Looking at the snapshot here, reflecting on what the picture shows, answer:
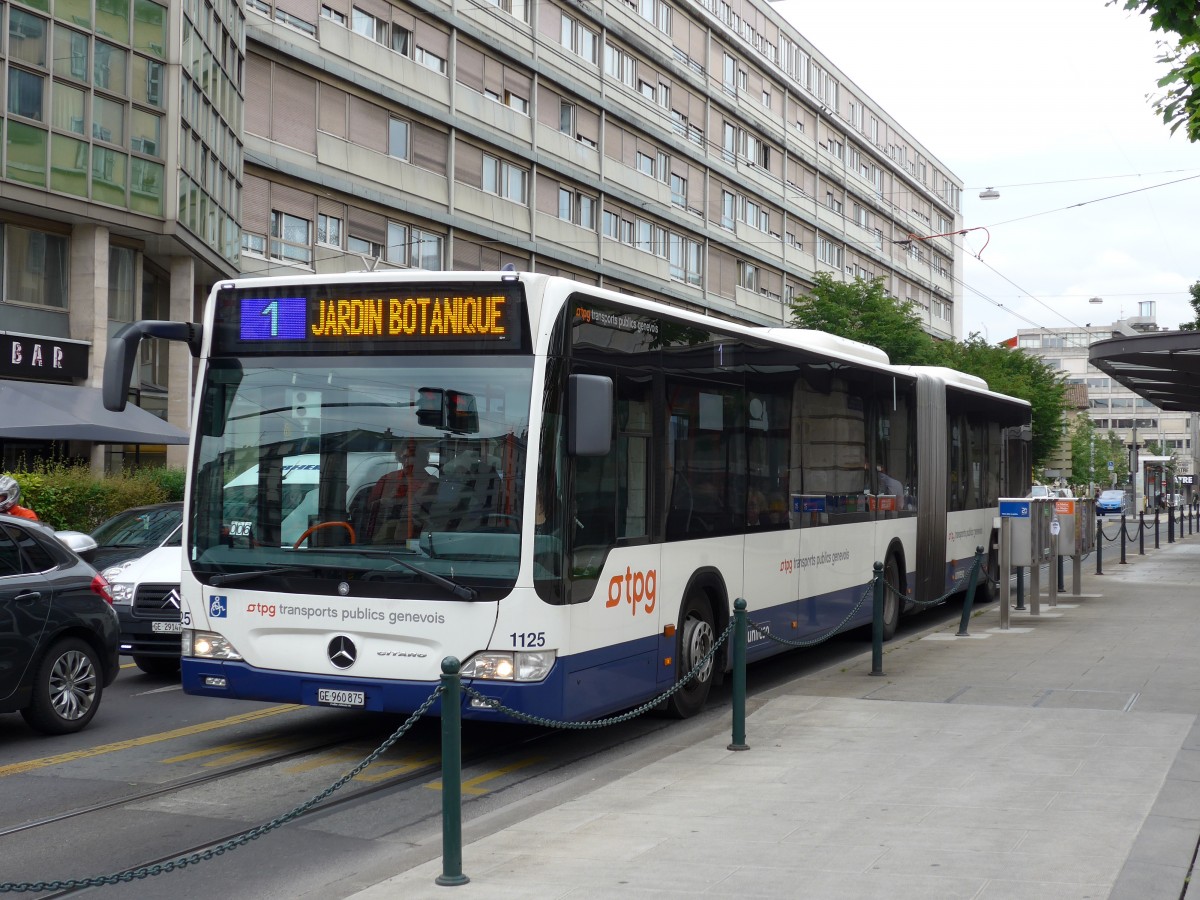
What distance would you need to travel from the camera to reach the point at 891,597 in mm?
15406

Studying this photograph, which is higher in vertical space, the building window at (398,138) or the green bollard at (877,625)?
the building window at (398,138)

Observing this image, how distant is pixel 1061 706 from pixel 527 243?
31593 millimetres

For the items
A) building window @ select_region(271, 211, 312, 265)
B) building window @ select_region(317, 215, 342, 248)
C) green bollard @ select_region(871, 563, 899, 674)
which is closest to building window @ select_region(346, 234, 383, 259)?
building window @ select_region(317, 215, 342, 248)

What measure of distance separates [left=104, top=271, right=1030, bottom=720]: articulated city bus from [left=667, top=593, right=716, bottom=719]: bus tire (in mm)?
41

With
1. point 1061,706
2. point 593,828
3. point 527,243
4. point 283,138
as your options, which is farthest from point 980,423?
point 527,243

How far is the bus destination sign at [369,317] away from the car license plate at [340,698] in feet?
6.62

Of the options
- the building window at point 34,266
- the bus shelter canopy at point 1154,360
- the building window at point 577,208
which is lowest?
the bus shelter canopy at point 1154,360

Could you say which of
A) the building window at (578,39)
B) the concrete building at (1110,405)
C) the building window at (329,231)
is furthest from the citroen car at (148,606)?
the concrete building at (1110,405)

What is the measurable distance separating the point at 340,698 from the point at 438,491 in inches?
53.6

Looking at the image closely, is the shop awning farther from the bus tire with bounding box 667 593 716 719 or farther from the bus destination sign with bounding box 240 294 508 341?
the bus tire with bounding box 667 593 716 719

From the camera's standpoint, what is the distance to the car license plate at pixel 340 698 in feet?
26.6

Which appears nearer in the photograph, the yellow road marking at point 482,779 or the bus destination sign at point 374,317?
the yellow road marking at point 482,779

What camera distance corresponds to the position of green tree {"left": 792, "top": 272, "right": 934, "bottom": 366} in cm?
4472

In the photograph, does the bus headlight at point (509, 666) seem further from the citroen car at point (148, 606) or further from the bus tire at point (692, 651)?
the citroen car at point (148, 606)
